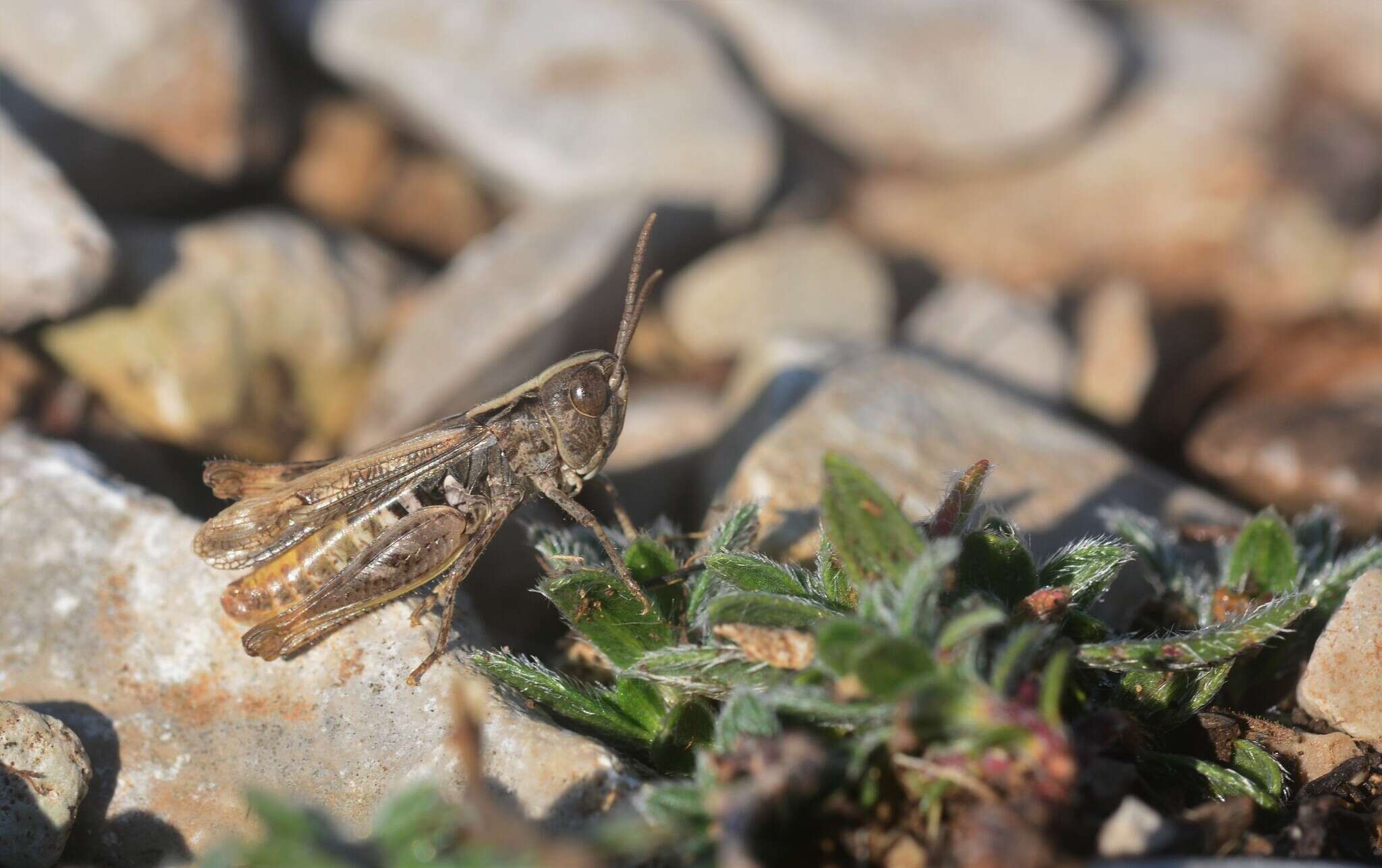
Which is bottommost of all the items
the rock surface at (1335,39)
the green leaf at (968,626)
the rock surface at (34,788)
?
the rock surface at (34,788)

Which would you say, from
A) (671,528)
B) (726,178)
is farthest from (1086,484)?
(726,178)

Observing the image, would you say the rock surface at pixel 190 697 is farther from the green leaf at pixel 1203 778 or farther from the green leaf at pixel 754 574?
the green leaf at pixel 1203 778

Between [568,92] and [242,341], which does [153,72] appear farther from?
[568,92]

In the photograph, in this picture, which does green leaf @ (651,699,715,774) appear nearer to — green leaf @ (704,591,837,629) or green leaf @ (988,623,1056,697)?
green leaf @ (704,591,837,629)

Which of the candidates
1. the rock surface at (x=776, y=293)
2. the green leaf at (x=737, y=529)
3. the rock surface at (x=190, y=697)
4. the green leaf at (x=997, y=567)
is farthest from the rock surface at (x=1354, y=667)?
the rock surface at (x=776, y=293)

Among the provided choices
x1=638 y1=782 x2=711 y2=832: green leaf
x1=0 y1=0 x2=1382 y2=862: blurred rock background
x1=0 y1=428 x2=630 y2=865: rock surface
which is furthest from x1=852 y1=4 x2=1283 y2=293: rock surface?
x1=638 y1=782 x2=711 y2=832: green leaf

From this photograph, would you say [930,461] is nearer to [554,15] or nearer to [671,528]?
[671,528]

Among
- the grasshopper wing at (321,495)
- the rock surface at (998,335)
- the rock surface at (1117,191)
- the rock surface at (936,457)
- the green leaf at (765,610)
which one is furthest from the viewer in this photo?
the rock surface at (1117,191)

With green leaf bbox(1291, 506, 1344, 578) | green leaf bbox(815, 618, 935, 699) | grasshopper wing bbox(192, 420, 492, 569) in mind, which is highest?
green leaf bbox(815, 618, 935, 699)
